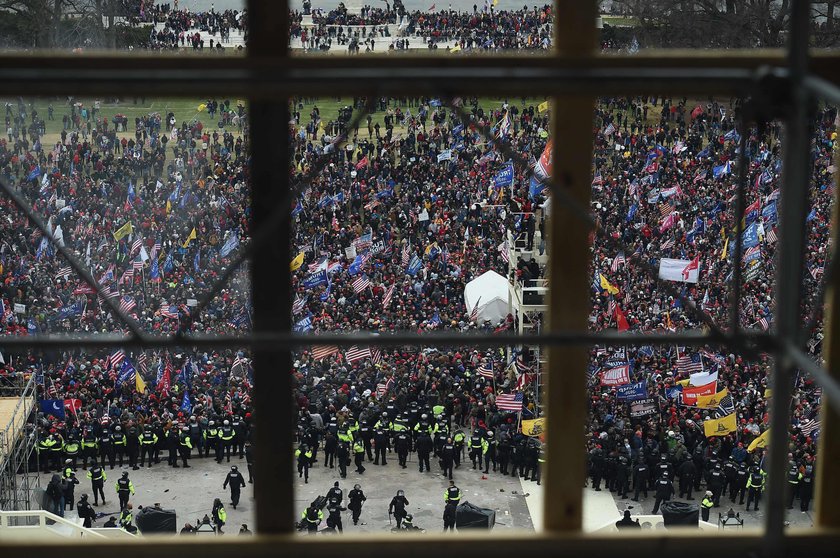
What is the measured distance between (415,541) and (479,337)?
3.04ft

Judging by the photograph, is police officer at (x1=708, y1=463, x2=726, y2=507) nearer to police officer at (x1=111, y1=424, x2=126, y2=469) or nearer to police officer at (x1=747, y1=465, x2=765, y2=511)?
police officer at (x1=747, y1=465, x2=765, y2=511)

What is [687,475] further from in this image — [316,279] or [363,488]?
[316,279]

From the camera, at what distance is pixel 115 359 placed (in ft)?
78.4

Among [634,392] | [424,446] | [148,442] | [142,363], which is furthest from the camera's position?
[142,363]

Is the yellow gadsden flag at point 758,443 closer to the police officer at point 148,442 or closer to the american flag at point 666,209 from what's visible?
the police officer at point 148,442

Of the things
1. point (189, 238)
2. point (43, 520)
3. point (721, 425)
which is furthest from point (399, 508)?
point (189, 238)

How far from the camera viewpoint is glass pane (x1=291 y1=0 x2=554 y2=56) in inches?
2633

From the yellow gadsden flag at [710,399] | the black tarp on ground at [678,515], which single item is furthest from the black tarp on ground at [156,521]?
the yellow gadsden flag at [710,399]

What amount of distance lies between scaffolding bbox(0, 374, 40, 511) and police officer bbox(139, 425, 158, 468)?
81.5 inches

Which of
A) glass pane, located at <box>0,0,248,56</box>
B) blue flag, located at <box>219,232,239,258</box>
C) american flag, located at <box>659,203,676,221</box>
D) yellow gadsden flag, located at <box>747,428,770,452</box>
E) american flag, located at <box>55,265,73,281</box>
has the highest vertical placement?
glass pane, located at <box>0,0,248,56</box>

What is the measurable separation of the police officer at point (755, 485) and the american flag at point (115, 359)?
1264cm

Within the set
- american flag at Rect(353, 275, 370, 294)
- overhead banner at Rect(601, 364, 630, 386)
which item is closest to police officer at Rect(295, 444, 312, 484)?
overhead banner at Rect(601, 364, 630, 386)

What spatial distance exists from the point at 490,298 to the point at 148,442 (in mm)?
9291

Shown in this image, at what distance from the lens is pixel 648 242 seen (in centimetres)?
3478
